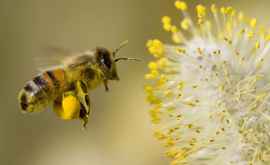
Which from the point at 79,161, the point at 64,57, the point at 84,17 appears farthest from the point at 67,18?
the point at 64,57

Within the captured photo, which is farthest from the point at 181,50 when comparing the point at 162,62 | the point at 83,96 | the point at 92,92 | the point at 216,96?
the point at 92,92

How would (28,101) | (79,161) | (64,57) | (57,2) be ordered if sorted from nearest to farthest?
1. (28,101)
2. (64,57)
3. (79,161)
4. (57,2)

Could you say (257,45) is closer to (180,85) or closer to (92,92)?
(180,85)

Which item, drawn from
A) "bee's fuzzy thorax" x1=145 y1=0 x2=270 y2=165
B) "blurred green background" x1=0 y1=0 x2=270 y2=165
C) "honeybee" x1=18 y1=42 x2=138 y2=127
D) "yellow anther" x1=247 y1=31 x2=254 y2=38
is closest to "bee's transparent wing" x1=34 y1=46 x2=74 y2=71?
"honeybee" x1=18 y1=42 x2=138 y2=127

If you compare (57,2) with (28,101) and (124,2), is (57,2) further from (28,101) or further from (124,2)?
(28,101)

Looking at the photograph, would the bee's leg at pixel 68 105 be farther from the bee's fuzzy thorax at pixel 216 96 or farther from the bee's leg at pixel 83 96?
the bee's fuzzy thorax at pixel 216 96

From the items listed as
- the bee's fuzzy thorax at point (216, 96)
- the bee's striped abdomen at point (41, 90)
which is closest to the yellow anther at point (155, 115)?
the bee's fuzzy thorax at point (216, 96)

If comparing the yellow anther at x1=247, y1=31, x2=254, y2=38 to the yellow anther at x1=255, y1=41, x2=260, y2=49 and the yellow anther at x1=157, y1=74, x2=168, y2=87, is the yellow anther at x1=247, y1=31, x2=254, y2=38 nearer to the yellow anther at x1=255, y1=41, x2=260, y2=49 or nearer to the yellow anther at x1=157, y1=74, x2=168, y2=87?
the yellow anther at x1=255, y1=41, x2=260, y2=49
